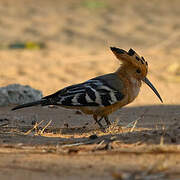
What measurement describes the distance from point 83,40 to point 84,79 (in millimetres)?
3832

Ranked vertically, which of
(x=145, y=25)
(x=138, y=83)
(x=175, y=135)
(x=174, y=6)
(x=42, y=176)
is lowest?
(x=42, y=176)

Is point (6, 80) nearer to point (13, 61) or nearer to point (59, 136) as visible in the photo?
point (13, 61)

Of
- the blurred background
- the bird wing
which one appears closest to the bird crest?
the bird wing

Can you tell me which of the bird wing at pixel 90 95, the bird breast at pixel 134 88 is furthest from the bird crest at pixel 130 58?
the bird wing at pixel 90 95

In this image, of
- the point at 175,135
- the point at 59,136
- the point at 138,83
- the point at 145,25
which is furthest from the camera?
the point at 145,25

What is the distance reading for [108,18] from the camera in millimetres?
16172

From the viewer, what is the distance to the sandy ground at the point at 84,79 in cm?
409

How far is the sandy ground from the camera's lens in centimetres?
409

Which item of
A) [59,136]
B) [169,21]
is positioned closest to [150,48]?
[169,21]

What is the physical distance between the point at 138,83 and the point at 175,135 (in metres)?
1.36

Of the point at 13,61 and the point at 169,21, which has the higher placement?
the point at 169,21

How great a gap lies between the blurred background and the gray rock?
1.34 m

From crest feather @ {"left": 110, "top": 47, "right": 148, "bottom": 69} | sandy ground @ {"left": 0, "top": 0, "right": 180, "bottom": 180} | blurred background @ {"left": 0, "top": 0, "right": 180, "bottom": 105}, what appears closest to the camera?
sandy ground @ {"left": 0, "top": 0, "right": 180, "bottom": 180}

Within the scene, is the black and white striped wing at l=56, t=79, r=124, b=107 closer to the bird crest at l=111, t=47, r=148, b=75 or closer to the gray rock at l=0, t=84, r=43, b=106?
the bird crest at l=111, t=47, r=148, b=75
